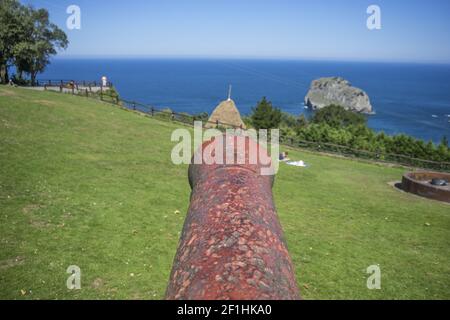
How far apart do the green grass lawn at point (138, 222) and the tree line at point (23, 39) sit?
70.4ft

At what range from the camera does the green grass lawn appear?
8461 millimetres

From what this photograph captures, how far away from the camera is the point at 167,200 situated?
1338cm

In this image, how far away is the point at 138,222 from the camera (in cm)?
1120

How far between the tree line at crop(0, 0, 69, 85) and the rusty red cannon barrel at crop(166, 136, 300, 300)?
138 ft

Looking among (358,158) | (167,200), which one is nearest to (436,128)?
(358,158)

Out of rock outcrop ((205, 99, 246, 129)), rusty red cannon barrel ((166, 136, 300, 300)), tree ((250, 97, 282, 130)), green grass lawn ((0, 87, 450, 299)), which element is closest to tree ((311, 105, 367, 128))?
tree ((250, 97, 282, 130))

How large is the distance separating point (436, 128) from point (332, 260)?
489 feet

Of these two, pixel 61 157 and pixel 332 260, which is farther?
pixel 61 157

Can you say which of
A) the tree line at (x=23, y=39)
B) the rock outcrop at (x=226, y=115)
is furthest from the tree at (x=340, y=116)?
the tree line at (x=23, y=39)

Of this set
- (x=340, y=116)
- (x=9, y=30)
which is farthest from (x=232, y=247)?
(x=340, y=116)

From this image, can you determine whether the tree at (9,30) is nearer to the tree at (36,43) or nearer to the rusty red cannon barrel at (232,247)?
→ the tree at (36,43)

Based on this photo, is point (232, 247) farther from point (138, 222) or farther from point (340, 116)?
point (340, 116)

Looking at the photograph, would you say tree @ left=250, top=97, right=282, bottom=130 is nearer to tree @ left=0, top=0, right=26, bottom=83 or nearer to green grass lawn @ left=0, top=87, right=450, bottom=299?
tree @ left=0, top=0, right=26, bottom=83
